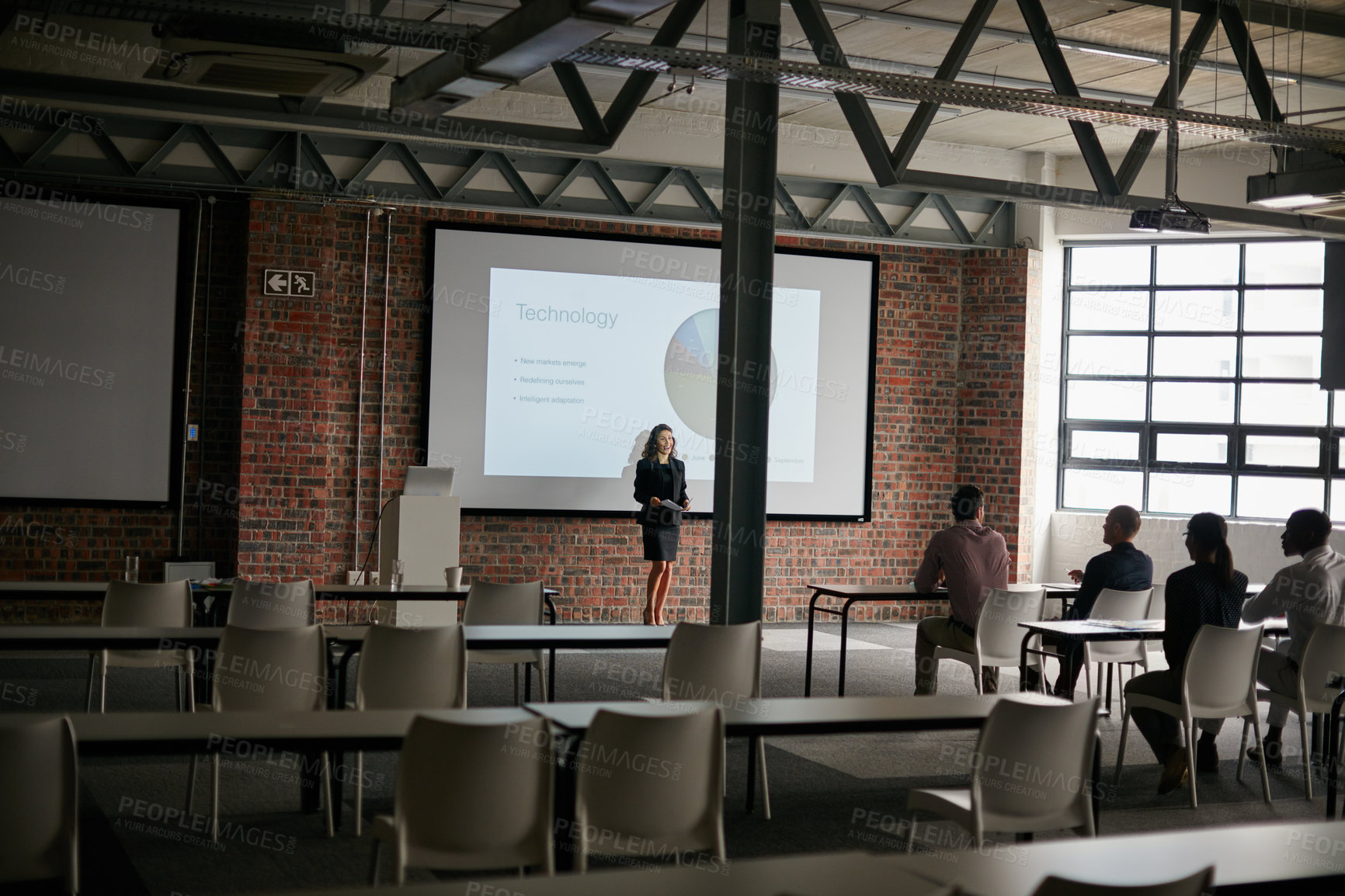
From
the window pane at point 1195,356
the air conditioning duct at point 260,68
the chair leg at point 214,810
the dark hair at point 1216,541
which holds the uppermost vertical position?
the air conditioning duct at point 260,68

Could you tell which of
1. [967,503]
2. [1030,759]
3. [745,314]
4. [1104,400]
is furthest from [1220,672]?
[1104,400]

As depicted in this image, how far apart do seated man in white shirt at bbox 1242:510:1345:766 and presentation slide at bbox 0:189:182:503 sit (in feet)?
25.9

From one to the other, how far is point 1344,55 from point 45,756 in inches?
352

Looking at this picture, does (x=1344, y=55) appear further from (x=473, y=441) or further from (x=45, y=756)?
(x=45, y=756)

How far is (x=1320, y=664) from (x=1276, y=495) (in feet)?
18.3

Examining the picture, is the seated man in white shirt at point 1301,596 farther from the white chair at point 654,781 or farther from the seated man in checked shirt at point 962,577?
the white chair at point 654,781

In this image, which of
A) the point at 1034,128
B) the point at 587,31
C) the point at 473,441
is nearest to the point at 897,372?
the point at 1034,128

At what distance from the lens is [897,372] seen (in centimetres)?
1197

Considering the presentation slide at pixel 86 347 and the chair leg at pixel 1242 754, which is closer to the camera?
the chair leg at pixel 1242 754

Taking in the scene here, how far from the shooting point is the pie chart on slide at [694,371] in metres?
11.1

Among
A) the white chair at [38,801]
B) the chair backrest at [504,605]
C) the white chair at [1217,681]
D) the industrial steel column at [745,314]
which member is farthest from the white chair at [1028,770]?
the chair backrest at [504,605]

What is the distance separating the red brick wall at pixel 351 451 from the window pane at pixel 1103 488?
0.67 m

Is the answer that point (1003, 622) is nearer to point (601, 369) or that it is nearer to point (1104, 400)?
point (601, 369)

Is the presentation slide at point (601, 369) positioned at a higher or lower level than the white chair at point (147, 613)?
higher
